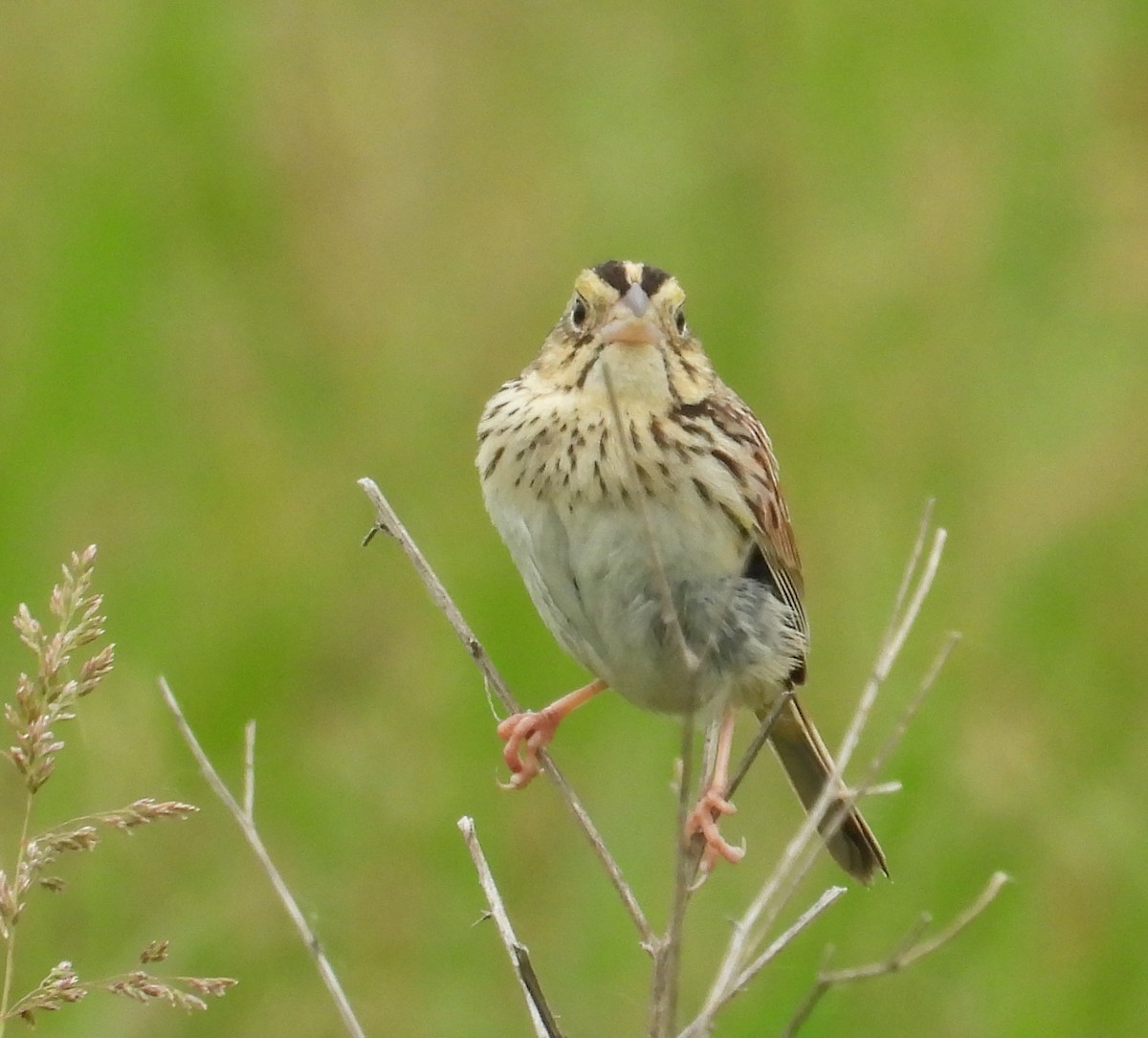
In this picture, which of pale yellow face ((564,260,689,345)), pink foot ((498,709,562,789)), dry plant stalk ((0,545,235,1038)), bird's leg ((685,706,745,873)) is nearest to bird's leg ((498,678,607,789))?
pink foot ((498,709,562,789))

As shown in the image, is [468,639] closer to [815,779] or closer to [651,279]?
[651,279]

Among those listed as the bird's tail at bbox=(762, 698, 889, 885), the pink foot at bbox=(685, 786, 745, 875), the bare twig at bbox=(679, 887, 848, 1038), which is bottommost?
the bird's tail at bbox=(762, 698, 889, 885)

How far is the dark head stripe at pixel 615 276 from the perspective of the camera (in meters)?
3.85

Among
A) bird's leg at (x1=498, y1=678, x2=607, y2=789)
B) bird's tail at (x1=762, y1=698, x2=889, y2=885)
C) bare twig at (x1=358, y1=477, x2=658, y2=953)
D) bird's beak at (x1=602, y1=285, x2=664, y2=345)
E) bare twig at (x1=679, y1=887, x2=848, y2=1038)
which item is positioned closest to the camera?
bare twig at (x1=679, y1=887, x2=848, y2=1038)

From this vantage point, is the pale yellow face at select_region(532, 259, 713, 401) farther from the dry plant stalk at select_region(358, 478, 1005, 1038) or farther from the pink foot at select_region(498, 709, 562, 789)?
the dry plant stalk at select_region(358, 478, 1005, 1038)

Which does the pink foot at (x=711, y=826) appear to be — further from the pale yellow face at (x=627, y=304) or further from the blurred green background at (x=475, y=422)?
the pale yellow face at (x=627, y=304)

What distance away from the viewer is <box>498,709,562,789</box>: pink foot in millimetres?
4109

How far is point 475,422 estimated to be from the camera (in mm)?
6035

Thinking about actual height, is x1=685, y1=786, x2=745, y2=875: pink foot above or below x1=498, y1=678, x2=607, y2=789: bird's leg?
below

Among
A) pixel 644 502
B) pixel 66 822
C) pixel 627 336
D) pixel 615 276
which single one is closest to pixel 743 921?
pixel 66 822

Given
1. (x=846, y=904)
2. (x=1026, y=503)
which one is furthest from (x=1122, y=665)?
(x=846, y=904)

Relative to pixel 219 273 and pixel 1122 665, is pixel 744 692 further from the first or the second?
pixel 219 273

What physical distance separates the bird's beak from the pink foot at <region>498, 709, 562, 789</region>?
72cm

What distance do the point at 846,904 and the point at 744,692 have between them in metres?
0.86
